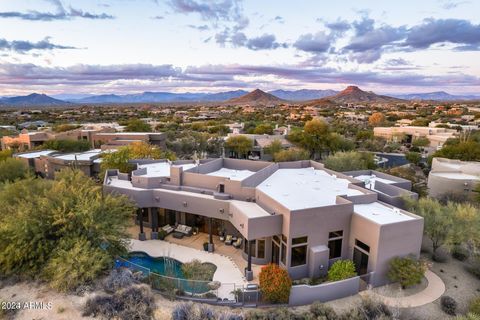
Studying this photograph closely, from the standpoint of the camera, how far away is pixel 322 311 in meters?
13.2

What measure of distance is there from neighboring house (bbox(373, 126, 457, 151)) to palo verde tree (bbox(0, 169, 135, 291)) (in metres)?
56.1

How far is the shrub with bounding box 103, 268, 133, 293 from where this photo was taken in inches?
565

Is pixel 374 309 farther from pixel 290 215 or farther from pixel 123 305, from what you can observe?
pixel 123 305

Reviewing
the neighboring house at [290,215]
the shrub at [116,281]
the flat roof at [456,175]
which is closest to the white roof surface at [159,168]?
the neighboring house at [290,215]

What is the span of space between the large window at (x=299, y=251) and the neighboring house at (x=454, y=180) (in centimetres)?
1746

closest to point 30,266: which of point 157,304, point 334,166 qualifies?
point 157,304

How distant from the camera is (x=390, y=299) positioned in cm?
1481

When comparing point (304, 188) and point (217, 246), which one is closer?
point (217, 246)

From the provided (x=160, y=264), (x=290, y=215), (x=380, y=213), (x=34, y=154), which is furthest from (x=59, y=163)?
(x=380, y=213)

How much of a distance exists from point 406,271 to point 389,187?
25.4 ft

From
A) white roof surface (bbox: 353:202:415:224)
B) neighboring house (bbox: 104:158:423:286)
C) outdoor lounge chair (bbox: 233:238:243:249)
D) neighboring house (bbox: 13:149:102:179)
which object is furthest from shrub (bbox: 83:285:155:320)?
neighboring house (bbox: 13:149:102:179)

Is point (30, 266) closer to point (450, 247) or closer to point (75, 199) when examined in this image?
point (75, 199)

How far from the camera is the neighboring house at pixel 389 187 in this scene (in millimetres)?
19797

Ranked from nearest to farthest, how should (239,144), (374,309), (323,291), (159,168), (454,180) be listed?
(374,309)
(323,291)
(159,168)
(454,180)
(239,144)
